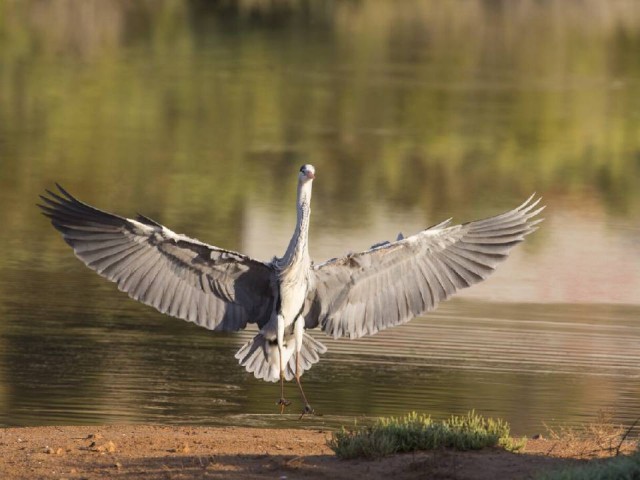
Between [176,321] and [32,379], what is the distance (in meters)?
2.52

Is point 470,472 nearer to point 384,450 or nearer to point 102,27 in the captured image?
point 384,450

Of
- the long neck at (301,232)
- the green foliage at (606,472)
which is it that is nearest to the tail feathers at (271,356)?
the long neck at (301,232)

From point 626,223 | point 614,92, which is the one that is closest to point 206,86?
point 614,92

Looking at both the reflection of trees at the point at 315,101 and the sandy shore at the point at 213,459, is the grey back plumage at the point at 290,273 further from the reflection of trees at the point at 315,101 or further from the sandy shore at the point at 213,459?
the reflection of trees at the point at 315,101

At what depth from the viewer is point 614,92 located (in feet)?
127

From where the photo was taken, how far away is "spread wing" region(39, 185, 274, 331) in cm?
970

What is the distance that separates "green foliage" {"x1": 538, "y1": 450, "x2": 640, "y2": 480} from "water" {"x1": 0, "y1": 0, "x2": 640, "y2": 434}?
2795 mm

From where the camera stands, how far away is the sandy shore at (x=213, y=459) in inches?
314

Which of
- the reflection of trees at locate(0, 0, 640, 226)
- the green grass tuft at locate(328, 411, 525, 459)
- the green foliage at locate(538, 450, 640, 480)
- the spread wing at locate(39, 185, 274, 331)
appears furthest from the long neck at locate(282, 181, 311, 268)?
the reflection of trees at locate(0, 0, 640, 226)

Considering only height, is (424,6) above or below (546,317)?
above

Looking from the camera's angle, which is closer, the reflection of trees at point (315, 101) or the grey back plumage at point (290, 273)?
the grey back plumage at point (290, 273)

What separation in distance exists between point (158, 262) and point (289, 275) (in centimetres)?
84

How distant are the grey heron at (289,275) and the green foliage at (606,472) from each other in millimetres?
2467

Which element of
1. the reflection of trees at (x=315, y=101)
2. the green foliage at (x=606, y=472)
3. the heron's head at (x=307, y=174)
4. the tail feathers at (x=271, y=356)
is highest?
the reflection of trees at (x=315, y=101)
